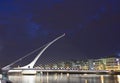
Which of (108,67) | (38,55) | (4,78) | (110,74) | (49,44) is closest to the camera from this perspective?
(4,78)

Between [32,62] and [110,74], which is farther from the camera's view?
[110,74]

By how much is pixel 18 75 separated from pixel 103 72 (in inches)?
1919

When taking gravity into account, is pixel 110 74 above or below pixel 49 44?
below

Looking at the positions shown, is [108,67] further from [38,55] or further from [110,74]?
[38,55]

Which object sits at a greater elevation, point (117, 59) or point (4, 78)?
point (117, 59)

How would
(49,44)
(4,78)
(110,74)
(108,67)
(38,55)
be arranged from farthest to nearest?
(108,67) → (110,74) → (38,55) → (49,44) → (4,78)

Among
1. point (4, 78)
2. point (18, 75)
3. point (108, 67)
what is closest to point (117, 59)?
point (108, 67)

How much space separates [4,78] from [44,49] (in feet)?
210

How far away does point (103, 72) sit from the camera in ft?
474

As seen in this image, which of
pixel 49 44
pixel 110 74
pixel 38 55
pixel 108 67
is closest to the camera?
pixel 49 44

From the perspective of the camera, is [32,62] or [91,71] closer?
[32,62]

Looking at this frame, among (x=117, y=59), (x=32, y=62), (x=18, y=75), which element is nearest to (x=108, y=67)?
(x=117, y=59)

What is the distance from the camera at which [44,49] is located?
99.2 metres

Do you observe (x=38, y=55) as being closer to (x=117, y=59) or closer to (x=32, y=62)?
(x=32, y=62)
